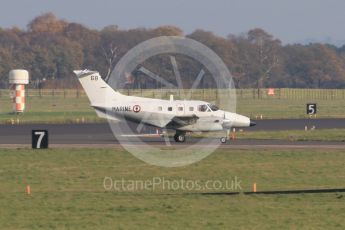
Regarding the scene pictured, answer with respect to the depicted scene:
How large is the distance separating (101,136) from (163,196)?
3129cm

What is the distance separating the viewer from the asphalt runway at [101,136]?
53.7 meters

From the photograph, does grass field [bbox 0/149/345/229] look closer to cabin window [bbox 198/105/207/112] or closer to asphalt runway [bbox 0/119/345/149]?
asphalt runway [bbox 0/119/345/149]

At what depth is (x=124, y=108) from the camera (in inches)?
2169

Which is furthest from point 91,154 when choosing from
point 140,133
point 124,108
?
point 140,133

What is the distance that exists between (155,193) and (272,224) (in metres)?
→ 7.68

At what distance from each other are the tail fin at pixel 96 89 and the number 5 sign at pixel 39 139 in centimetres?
765

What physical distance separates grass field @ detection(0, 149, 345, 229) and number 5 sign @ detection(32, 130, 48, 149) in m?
1.51

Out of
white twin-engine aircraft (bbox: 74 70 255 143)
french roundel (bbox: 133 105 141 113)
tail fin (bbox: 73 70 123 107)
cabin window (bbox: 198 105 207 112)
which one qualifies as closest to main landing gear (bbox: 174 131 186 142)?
white twin-engine aircraft (bbox: 74 70 255 143)

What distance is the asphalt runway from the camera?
5368 cm

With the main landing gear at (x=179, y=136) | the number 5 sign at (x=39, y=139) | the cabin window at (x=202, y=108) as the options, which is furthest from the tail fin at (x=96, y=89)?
the number 5 sign at (x=39, y=139)

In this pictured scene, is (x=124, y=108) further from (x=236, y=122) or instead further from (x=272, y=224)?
(x=272, y=224)

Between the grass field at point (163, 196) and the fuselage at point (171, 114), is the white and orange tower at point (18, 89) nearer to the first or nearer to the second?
the fuselage at point (171, 114)

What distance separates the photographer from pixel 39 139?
4897 cm

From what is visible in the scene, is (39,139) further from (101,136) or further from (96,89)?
(101,136)
